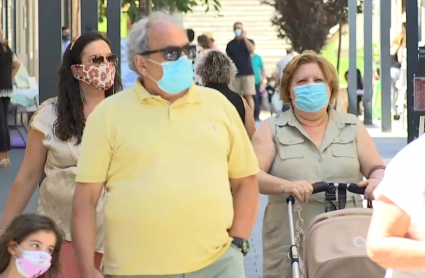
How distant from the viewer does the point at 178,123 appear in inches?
167

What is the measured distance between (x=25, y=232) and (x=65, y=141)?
80 cm

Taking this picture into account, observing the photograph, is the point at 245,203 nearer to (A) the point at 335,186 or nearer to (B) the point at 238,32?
(A) the point at 335,186

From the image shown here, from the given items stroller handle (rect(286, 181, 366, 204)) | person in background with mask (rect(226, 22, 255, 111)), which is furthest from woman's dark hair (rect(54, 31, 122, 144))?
person in background with mask (rect(226, 22, 255, 111))

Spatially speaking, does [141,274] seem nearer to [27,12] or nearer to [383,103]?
[383,103]

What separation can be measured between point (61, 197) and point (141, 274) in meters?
1.19

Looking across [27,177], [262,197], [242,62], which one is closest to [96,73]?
[27,177]

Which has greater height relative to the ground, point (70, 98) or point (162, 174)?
point (70, 98)

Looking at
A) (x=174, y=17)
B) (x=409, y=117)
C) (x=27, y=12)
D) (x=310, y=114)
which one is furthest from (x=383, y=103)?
(x=174, y=17)

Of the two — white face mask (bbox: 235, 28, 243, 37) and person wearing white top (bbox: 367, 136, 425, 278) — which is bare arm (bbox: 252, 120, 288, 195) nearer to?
person wearing white top (bbox: 367, 136, 425, 278)

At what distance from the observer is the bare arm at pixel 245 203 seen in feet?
14.7

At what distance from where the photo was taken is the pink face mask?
14.6 feet

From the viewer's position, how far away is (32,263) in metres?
4.47

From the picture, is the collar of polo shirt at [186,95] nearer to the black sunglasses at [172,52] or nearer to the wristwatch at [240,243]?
the black sunglasses at [172,52]

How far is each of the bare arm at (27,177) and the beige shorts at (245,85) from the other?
726 inches
